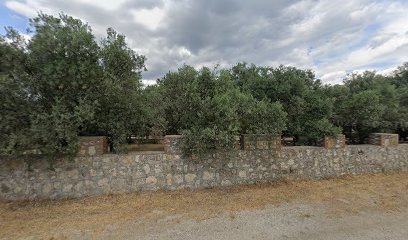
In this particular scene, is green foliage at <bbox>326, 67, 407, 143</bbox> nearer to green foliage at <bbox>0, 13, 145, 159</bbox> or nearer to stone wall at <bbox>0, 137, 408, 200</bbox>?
stone wall at <bbox>0, 137, 408, 200</bbox>

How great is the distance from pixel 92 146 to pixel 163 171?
1.82 metres

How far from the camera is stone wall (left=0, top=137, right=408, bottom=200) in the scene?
5.80m

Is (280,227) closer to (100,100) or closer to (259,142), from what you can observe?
(259,142)

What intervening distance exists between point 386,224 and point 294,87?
574 cm

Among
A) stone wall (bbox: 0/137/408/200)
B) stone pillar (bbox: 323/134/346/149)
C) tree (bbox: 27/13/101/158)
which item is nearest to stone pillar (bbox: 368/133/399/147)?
stone wall (bbox: 0/137/408/200)

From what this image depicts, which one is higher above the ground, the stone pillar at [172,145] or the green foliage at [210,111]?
the green foliage at [210,111]

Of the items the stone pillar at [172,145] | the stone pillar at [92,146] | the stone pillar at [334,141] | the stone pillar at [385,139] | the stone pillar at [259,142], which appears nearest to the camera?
the stone pillar at [92,146]

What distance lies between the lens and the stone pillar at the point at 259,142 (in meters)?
6.95

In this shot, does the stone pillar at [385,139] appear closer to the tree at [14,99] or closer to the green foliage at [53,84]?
the green foliage at [53,84]

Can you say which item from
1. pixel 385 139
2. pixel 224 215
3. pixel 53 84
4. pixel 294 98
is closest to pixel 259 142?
pixel 224 215

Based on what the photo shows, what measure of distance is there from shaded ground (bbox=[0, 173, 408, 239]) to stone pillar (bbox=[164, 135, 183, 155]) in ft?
3.39

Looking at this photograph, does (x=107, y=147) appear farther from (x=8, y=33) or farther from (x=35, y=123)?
(x=8, y=33)

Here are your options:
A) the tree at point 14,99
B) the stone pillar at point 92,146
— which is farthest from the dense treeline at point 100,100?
the stone pillar at point 92,146

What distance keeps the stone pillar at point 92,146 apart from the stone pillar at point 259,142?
3.67 metres
